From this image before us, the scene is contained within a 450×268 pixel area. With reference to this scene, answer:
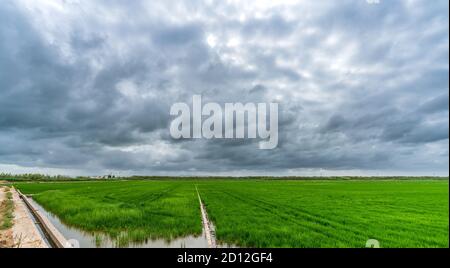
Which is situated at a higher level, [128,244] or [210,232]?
[128,244]

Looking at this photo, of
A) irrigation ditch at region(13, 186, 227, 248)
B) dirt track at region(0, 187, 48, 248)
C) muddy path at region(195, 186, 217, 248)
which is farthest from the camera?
muddy path at region(195, 186, 217, 248)

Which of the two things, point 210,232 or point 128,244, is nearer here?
point 128,244

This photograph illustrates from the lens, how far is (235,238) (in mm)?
10195

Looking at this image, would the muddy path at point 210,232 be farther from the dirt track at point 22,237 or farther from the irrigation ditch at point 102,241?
the dirt track at point 22,237

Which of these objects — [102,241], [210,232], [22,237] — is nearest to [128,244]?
[102,241]

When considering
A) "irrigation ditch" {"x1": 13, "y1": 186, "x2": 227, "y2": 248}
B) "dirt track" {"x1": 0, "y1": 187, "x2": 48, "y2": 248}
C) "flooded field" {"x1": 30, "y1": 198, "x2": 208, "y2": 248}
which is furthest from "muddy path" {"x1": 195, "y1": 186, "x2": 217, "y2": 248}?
"dirt track" {"x1": 0, "y1": 187, "x2": 48, "y2": 248}

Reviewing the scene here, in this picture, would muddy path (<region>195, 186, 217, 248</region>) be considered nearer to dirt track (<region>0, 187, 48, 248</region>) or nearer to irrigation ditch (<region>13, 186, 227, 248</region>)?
irrigation ditch (<region>13, 186, 227, 248</region>)

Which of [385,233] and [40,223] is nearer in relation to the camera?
[385,233]

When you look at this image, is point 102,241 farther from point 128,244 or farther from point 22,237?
point 22,237
